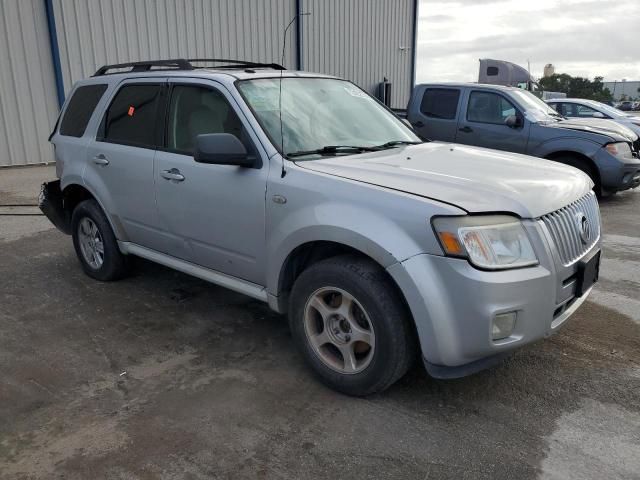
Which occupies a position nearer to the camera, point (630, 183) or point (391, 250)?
point (391, 250)

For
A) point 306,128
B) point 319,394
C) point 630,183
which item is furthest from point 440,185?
point 630,183

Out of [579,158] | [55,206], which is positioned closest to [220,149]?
[55,206]

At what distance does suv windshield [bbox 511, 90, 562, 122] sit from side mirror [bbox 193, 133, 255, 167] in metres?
6.67

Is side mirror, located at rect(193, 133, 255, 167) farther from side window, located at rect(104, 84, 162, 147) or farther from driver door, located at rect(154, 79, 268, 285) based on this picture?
side window, located at rect(104, 84, 162, 147)

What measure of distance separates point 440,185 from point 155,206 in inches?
90.0

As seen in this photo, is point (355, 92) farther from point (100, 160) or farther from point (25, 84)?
point (25, 84)

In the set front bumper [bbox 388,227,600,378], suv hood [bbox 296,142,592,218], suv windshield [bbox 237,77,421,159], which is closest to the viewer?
front bumper [bbox 388,227,600,378]

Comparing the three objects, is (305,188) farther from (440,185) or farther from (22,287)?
(22,287)

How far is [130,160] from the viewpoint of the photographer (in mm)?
4367

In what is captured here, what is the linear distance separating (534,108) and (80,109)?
23.0 ft

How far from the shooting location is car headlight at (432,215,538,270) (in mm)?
2654

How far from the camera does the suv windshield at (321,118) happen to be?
3594 mm

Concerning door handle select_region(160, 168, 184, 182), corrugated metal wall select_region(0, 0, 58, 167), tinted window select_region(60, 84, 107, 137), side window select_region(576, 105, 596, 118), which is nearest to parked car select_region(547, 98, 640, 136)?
side window select_region(576, 105, 596, 118)

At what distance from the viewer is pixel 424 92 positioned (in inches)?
381
